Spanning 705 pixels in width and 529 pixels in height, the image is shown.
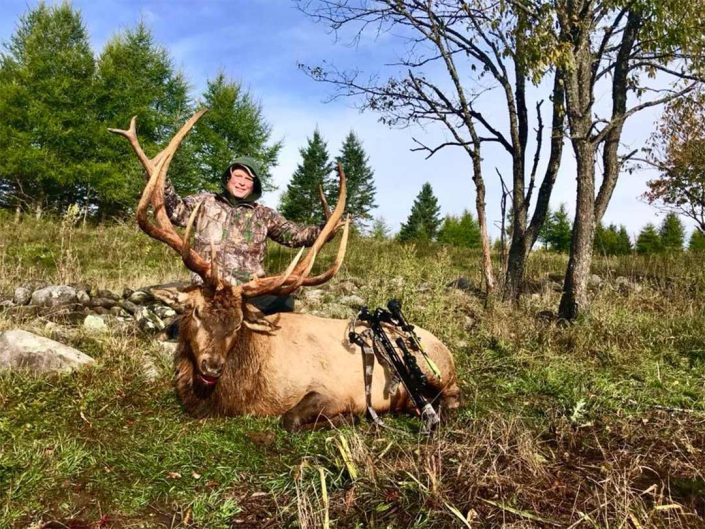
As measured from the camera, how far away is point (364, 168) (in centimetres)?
4822

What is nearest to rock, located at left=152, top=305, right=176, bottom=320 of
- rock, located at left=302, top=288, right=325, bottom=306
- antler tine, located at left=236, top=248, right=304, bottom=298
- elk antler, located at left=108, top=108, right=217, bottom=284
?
rock, located at left=302, top=288, right=325, bottom=306

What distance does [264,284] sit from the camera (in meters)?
4.11

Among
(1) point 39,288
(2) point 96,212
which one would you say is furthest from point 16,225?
(2) point 96,212

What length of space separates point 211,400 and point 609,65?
8.76 meters

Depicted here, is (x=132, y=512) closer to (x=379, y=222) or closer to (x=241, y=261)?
(x=241, y=261)

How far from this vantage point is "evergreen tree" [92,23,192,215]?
25.0m

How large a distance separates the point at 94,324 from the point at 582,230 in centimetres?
637

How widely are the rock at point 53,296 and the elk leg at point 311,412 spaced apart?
412cm

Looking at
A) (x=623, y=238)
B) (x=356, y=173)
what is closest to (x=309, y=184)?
(x=356, y=173)

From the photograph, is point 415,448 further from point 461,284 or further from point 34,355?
point 461,284

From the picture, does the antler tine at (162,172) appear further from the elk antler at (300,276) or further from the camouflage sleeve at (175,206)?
the elk antler at (300,276)

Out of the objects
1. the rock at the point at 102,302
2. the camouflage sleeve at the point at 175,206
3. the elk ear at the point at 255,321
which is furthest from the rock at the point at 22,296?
the elk ear at the point at 255,321

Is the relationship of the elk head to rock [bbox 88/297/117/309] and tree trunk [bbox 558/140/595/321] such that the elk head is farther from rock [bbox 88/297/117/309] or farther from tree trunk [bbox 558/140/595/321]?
tree trunk [bbox 558/140/595/321]

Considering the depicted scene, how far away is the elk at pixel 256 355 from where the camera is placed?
12.6ft
